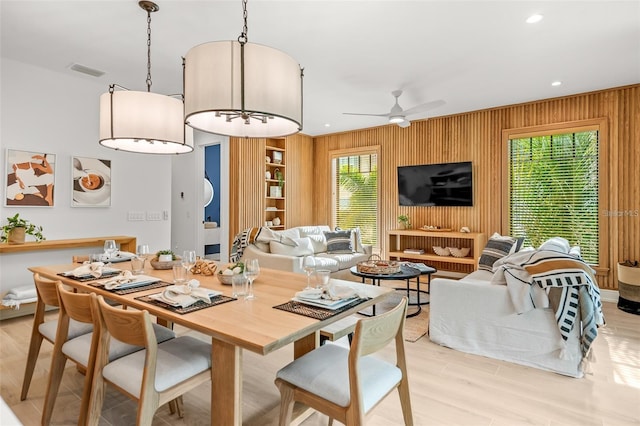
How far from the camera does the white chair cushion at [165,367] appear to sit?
4.97 feet

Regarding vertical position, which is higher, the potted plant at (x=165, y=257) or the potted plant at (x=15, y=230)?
the potted plant at (x=15, y=230)

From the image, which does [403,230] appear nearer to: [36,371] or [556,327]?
[556,327]

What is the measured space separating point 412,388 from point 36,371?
271 centimetres

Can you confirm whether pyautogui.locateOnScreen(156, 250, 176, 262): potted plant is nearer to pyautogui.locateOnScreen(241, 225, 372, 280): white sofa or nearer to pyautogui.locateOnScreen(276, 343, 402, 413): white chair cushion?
pyautogui.locateOnScreen(276, 343, 402, 413): white chair cushion

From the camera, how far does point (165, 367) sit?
62.1 inches

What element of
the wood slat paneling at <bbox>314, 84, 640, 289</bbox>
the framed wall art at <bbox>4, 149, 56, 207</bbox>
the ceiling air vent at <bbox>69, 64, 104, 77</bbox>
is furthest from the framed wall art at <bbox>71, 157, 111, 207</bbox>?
the wood slat paneling at <bbox>314, 84, 640, 289</bbox>

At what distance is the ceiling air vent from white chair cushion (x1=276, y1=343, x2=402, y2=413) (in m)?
4.14

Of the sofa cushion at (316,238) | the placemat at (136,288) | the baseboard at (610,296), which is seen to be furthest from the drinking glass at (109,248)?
the baseboard at (610,296)

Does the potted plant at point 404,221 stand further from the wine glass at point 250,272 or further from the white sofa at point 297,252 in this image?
the wine glass at point 250,272

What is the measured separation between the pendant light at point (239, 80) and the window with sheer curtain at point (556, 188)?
4.88m

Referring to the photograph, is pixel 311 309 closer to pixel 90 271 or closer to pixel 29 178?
pixel 90 271

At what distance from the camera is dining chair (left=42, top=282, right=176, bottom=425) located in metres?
1.69

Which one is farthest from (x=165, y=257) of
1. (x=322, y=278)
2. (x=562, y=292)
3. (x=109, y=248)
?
(x=562, y=292)

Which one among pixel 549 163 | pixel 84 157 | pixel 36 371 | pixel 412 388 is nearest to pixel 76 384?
pixel 36 371
